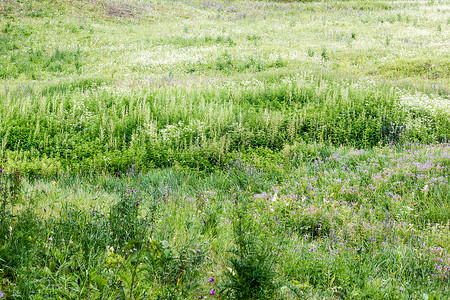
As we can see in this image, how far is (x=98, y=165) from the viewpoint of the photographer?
684cm

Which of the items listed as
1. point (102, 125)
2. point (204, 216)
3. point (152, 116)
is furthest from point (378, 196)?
point (102, 125)

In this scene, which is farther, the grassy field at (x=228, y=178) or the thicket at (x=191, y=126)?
the thicket at (x=191, y=126)

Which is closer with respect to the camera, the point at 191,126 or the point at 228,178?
the point at 228,178

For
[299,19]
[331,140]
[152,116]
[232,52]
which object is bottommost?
[331,140]

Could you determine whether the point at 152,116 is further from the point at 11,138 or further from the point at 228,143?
the point at 11,138

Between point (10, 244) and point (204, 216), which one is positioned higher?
point (10, 244)

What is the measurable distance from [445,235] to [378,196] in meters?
1.22

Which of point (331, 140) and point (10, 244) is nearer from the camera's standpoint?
point (10, 244)

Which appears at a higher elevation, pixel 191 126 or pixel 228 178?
pixel 191 126

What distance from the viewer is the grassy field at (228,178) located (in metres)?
2.92

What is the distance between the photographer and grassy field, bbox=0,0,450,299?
9.59 feet

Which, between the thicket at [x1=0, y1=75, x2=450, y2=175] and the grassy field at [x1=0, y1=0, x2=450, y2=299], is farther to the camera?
the thicket at [x1=0, y1=75, x2=450, y2=175]

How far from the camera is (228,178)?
6.35 metres

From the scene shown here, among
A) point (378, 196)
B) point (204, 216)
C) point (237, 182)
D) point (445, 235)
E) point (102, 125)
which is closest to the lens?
point (445, 235)
